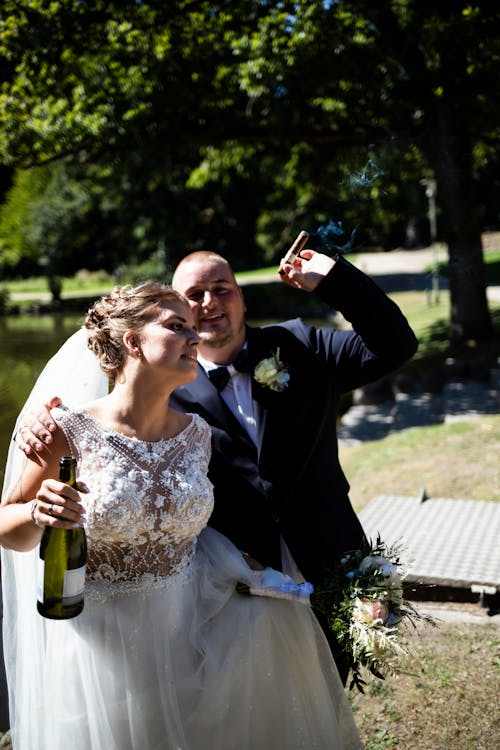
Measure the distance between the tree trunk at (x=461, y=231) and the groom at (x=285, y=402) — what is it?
10654 millimetres

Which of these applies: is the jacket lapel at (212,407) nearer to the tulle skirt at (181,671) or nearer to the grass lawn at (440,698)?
the tulle skirt at (181,671)

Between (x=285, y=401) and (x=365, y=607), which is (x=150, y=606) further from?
(x=285, y=401)

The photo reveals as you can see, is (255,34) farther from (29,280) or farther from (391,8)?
(29,280)

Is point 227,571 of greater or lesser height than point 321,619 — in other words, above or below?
above

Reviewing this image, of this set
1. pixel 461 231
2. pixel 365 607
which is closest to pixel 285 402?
pixel 365 607

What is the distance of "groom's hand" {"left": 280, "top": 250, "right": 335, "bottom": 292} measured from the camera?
303 centimetres

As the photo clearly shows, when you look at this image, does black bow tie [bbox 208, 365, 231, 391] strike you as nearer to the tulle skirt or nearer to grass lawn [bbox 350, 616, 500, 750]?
the tulle skirt

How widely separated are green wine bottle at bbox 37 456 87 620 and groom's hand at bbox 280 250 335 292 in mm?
1202

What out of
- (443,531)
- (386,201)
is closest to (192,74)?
(386,201)

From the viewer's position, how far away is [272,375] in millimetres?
3135

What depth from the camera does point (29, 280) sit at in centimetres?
5241

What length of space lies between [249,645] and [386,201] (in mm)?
13632

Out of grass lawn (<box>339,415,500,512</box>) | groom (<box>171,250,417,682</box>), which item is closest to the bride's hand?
groom (<box>171,250,417,682</box>)

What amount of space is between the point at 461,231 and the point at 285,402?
1123 cm
